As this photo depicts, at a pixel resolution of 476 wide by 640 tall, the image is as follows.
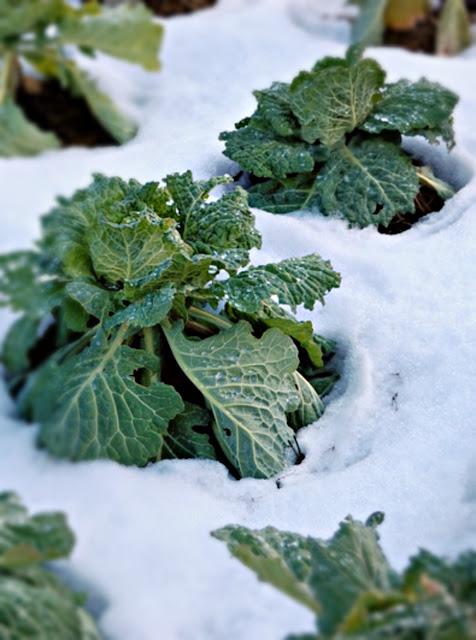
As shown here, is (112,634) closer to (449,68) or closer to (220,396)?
(220,396)

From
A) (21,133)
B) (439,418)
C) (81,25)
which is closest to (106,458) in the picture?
(439,418)

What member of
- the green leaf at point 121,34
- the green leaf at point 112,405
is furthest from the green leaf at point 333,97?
the green leaf at point 121,34

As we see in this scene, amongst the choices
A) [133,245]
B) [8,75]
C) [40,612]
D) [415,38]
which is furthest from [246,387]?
[415,38]

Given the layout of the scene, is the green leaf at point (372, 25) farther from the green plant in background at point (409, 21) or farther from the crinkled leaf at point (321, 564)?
the crinkled leaf at point (321, 564)

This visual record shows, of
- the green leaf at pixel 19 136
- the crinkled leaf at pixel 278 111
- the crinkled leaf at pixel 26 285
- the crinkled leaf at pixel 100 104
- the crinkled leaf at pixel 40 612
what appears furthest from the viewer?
the crinkled leaf at pixel 100 104

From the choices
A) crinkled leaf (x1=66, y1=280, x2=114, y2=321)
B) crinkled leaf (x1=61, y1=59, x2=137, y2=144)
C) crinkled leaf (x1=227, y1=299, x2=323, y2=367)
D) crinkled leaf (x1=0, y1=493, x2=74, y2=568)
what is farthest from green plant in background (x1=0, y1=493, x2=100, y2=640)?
crinkled leaf (x1=61, y1=59, x2=137, y2=144)

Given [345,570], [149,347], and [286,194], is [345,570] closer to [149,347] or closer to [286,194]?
[149,347]
